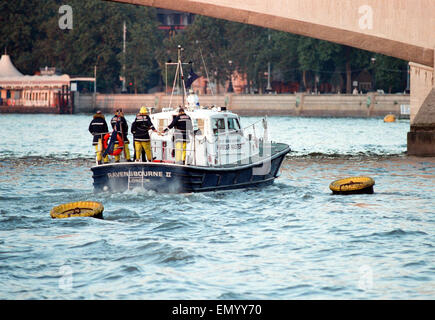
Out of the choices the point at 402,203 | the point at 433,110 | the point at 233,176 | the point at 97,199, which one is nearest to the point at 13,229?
the point at 97,199

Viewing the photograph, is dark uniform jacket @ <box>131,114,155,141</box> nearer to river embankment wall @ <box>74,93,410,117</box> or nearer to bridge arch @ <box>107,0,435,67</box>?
bridge arch @ <box>107,0,435,67</box>

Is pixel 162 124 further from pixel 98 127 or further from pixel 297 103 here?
pixel 297 103

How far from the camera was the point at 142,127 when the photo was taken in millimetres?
27234

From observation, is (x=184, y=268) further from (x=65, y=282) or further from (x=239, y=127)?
(x=239, y=127)

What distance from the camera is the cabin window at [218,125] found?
2897 cm

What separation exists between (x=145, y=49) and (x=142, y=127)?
421ft

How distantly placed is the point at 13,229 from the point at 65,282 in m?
6.24

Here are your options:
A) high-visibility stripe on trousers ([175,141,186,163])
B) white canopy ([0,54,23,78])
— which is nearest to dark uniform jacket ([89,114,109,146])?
high-visibility stripe on trousers ([175,141,186,163])

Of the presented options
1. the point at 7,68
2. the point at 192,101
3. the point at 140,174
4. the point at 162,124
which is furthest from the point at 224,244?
the point at 7,68

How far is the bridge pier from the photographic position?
143 feet

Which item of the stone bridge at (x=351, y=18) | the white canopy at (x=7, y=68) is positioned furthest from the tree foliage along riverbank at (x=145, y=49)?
the stone bridge at (x=351, y=18)

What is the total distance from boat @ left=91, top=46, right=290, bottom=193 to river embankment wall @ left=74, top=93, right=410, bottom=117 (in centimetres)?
8884

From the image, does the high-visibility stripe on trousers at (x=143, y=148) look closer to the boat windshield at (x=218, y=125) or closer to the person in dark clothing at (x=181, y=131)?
the person in dark clothing at (x=181, y=131)

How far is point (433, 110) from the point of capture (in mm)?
43375
